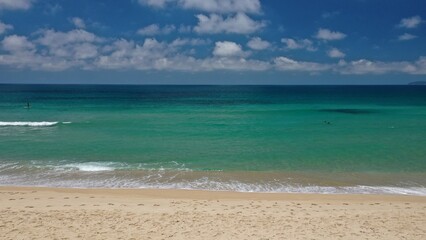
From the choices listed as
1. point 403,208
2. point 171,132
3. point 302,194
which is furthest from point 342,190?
point 171,132

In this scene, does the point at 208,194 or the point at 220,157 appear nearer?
the point at 208,194

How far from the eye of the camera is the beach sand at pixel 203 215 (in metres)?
9.63

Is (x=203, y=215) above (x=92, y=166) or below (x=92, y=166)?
above

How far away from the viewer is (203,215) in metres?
11.1

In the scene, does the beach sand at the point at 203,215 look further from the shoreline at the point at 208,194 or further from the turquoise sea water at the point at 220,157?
the turquoise sea water at the point at 220,157

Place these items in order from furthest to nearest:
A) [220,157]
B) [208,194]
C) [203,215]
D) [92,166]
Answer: [220,157], [92,166], [208,194], [203,215]

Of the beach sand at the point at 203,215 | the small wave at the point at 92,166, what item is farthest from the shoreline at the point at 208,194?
the small wave at the point at 92,166

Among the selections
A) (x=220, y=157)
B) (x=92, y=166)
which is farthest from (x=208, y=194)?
(x=92, y=166)

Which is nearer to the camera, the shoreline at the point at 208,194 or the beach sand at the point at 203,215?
the beach sand at the point at 203,215

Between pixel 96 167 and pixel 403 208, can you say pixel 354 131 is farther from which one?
pixel 96 167

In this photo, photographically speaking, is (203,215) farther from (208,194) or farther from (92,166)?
(92,166)

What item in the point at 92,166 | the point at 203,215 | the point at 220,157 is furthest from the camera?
the point at 220,157

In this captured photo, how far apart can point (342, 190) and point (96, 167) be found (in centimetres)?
1225

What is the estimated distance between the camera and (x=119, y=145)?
2462 cm
